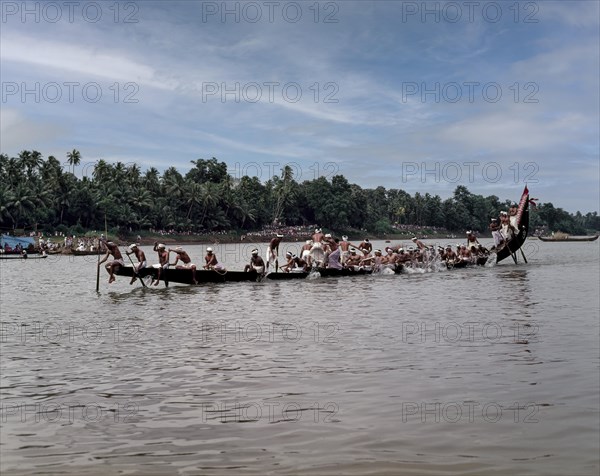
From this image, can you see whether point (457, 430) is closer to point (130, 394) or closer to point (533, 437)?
point (533, 437)

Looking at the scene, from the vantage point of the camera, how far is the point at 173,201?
10825 centimetres

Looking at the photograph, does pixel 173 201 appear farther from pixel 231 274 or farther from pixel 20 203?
pixel 231 274

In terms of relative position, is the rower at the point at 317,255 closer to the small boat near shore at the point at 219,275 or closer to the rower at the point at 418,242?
the small boat near shore at the point at 219,275

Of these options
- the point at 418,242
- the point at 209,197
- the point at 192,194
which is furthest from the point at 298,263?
the point at 209,197

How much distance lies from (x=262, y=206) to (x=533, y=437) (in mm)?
118822

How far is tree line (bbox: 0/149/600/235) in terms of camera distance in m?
86.4

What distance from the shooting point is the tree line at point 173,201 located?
283 ft

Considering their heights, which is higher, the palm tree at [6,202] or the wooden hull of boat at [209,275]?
the palm tree at [6,202]

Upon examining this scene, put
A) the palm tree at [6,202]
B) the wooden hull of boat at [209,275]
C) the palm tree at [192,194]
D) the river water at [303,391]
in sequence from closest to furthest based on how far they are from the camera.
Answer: the river water at [303,391]
the wooden hull of boat at [209,275]
the palm tree at [6,202]
the palm tree at [192,194]

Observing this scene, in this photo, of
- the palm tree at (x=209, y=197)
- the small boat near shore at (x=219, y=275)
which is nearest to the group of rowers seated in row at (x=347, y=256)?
the small boat near shore at (x=219, y=275)

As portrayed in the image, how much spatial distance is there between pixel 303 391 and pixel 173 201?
103 m

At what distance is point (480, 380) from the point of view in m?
9.14

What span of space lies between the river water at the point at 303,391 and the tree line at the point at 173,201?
47.6m

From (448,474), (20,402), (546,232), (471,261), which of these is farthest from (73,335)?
(546,232)
